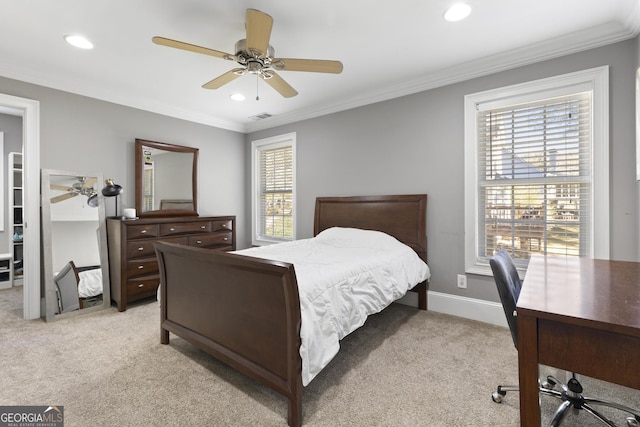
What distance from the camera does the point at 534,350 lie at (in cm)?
94

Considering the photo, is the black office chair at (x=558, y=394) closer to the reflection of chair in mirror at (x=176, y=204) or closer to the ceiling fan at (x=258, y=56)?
the ceiling fan at (x=258, y=56)

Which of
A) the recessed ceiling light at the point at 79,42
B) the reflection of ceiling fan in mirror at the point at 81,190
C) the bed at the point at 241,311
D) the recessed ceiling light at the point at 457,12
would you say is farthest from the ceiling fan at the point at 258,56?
the reflection of ceiling fan in mirror at the point at 81,190

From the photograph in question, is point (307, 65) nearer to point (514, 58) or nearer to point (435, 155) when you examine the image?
point (435, 155)

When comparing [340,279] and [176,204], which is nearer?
[340,279]

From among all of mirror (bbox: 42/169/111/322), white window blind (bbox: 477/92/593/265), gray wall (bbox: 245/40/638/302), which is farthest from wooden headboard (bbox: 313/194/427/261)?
mirror (bbox: 42/169/111/322)

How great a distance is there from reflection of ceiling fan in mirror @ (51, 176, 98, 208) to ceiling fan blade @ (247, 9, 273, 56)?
105 inches

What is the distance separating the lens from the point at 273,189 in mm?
4859

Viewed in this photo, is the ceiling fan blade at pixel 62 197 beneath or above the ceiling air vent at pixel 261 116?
beneath

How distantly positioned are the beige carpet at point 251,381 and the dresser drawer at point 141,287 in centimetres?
Answer: 60

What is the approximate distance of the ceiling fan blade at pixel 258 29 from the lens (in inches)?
67.9

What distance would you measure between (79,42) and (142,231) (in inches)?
73.4

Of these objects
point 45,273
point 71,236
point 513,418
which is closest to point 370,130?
point 513,418

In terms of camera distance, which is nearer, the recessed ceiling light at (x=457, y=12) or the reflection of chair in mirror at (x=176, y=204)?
the recessed ceiling light at (x=457, y=12)

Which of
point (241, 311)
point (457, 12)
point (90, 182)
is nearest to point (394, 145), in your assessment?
point (457, 12)
